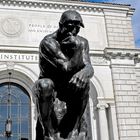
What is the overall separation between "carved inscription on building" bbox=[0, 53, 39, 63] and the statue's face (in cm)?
1677

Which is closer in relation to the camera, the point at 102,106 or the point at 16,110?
the point at 16,110

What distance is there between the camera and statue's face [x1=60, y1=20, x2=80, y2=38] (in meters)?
4.64

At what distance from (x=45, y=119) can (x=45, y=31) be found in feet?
61.5

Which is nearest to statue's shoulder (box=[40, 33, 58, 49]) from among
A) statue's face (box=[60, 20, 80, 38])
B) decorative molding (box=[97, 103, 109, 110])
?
statue's face (box=[60, 20, 80, 38])

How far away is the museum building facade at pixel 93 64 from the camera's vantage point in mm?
21000

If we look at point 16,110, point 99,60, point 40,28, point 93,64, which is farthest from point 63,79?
point 40,28

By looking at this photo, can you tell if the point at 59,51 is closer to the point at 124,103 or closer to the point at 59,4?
the point at 124,103

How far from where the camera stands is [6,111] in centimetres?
2100

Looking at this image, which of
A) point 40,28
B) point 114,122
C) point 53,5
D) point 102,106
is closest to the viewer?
point 114,122

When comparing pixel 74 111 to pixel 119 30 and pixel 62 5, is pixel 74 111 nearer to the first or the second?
pixel 62 5

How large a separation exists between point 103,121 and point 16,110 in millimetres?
5467

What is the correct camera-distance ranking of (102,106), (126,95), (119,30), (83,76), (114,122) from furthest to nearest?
(119,30) < (126,95) < (102,106) < (114,122) < (83,76)

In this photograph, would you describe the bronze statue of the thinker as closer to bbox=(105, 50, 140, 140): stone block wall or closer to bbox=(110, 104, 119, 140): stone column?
bbox=(110, 104, 119, 140): stone column

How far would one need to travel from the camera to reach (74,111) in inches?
174
